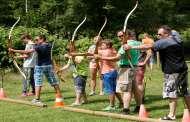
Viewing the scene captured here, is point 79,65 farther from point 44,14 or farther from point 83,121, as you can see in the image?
point 44,14

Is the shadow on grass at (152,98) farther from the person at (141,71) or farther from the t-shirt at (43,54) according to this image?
the t-shirt at (43,54)

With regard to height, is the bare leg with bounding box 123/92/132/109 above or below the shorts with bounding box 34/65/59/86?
below

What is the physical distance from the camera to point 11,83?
18906 millimetres

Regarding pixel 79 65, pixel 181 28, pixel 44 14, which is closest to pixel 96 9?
pixel 44 14

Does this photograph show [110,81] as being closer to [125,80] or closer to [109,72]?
[109,72]

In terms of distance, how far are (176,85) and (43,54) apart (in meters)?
4.06

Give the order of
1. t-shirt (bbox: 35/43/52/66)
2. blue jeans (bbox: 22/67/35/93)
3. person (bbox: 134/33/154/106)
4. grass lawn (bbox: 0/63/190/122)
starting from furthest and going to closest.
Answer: blue jeans (bbox: 22/67/35/93)
t-shirt (bbox: 35/43/52/66)
person (bbox: 134/33/154/106)
grass lawn (bbox: 0/63/190/122)

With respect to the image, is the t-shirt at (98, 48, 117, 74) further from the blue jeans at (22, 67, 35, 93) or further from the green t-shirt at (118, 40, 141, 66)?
the blue jeans at (22, 67, 35, 93)

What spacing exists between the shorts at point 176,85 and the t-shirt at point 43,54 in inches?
152

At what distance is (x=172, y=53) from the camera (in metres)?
10.4

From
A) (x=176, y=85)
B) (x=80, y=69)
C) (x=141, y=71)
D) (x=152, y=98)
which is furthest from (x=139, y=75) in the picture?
(x=176, y=85)

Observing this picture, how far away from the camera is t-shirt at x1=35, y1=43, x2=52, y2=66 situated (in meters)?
13.4

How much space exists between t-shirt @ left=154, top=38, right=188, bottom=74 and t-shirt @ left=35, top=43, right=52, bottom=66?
3.70 m

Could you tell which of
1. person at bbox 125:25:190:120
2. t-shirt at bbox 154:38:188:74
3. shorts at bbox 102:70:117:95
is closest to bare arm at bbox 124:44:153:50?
person at bbox 125:25:190:120
